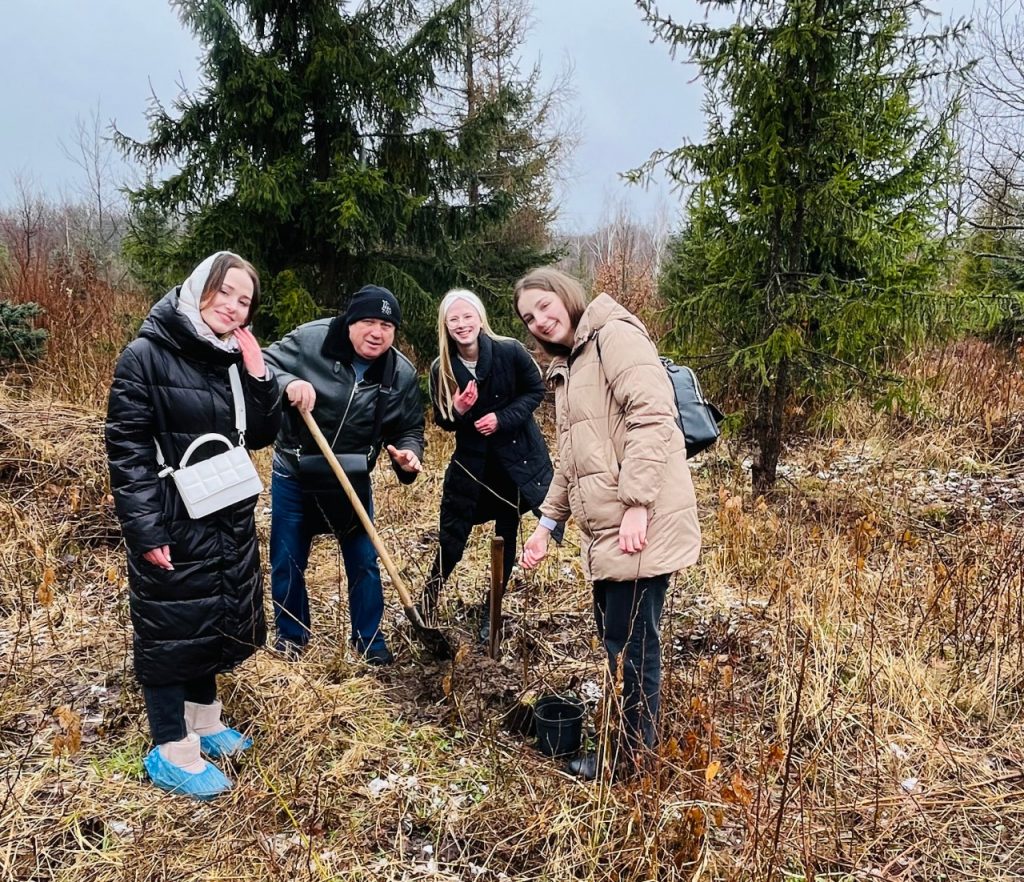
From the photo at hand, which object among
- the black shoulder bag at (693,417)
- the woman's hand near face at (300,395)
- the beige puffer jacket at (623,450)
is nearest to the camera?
the beige puffer jacket at (623,450)

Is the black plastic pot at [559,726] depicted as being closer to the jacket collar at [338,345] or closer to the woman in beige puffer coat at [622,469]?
the woman in beige puffer coat at [622,469]

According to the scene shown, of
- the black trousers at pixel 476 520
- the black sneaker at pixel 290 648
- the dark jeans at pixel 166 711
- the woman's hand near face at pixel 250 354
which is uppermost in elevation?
the woman's hand near face at pixel 250 354

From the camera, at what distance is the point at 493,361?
372 cm

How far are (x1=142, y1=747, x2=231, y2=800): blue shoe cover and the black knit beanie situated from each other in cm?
195

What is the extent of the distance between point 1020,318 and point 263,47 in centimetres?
1126

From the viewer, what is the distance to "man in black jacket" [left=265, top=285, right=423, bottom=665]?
3.25 m

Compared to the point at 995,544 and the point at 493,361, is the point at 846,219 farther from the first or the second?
the point at 493,361

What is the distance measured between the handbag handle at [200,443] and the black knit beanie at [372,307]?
3.12 feet

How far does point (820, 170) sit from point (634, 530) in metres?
4.41

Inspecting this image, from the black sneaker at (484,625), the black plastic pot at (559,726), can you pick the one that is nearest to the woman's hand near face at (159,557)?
the black plastic pot at (559,726)

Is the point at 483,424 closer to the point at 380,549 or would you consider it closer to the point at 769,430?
the point at 380,549

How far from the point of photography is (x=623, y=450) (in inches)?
93.8

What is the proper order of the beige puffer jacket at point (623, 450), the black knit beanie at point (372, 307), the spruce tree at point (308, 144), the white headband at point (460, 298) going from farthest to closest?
the spruce tree at point (308, 144) → the white headband at point (460, 298) → the black knit beanie at point (372, 307) → the beige puffer jacket at point (623, 450)

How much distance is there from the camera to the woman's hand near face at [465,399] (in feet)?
11.8
